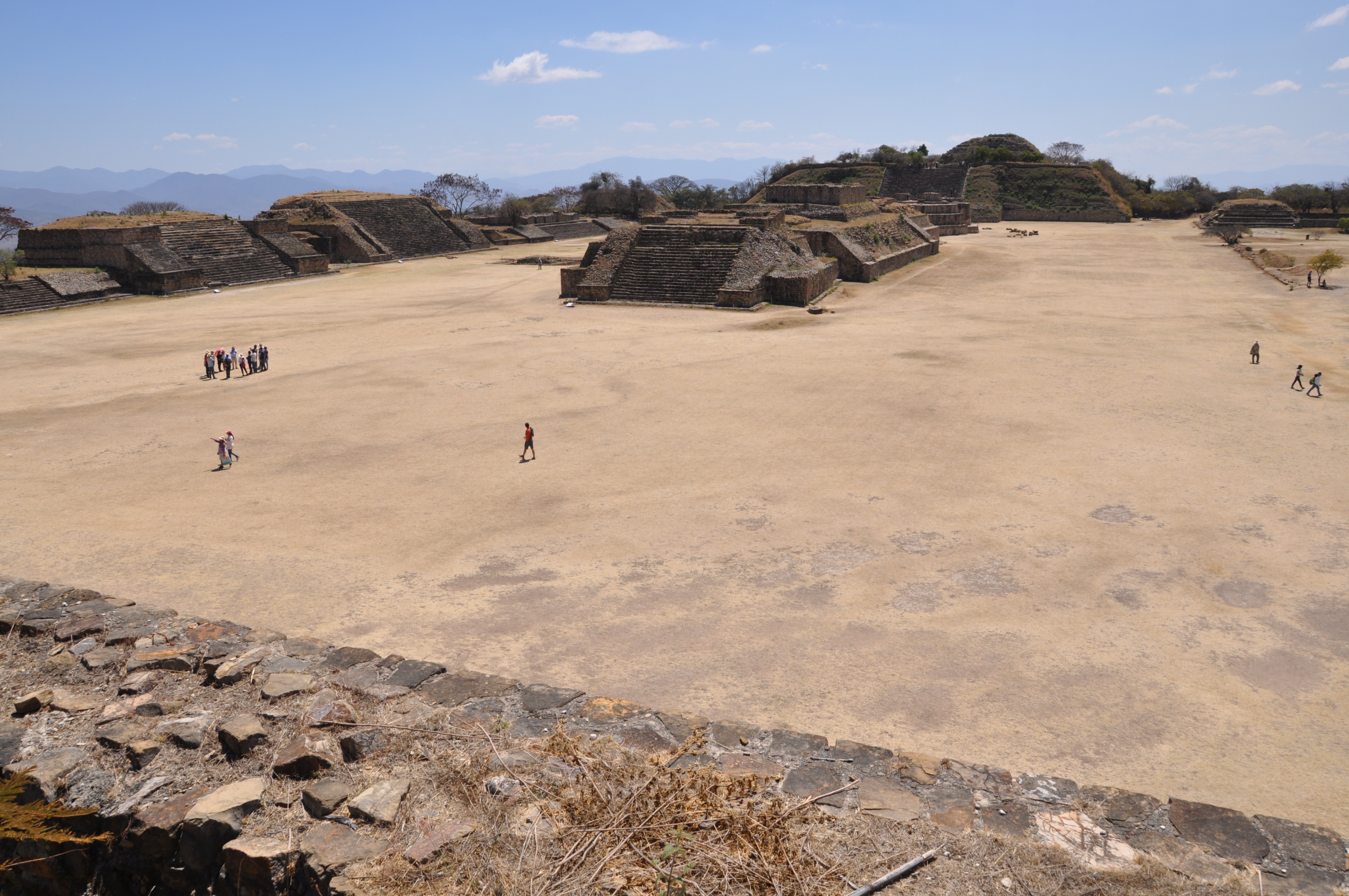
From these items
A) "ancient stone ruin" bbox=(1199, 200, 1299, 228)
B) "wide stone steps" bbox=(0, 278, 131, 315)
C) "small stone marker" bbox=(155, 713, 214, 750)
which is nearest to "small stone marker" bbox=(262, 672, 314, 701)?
"small stone marker" bbox=(155, 713, 214, 750)

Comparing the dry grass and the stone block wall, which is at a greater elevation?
the stone block wall

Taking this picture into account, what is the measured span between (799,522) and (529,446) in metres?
5.56

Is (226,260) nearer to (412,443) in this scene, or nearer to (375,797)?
(412,443)

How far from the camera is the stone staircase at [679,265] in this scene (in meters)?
32.4

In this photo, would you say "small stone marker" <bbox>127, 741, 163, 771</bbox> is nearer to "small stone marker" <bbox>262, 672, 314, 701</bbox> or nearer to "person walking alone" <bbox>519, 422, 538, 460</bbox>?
"small stone marker" <bbox>262, 672, 314, 701</bbox>

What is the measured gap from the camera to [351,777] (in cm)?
569

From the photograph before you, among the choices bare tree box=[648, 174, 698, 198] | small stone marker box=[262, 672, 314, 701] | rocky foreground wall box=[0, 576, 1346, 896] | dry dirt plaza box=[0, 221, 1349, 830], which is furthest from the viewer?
bare tree box=[648, 174, 698, 198]

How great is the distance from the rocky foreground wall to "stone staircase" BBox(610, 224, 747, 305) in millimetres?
26182

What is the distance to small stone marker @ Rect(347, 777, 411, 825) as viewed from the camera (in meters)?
5.25

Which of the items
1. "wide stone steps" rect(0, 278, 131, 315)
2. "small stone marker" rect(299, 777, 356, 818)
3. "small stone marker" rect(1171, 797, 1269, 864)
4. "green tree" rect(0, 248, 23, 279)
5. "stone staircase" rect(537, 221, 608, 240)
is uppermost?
"stone staircase" rect(537, 221, 608, 240)

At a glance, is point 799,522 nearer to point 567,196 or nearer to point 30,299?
point 30,299

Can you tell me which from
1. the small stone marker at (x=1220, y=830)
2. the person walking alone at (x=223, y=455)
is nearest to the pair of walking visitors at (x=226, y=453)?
the person walking alone at (x=223, y=455)

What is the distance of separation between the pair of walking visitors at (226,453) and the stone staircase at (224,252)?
29451 mm

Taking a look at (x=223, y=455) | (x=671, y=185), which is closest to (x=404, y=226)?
(x=223, y=455)
